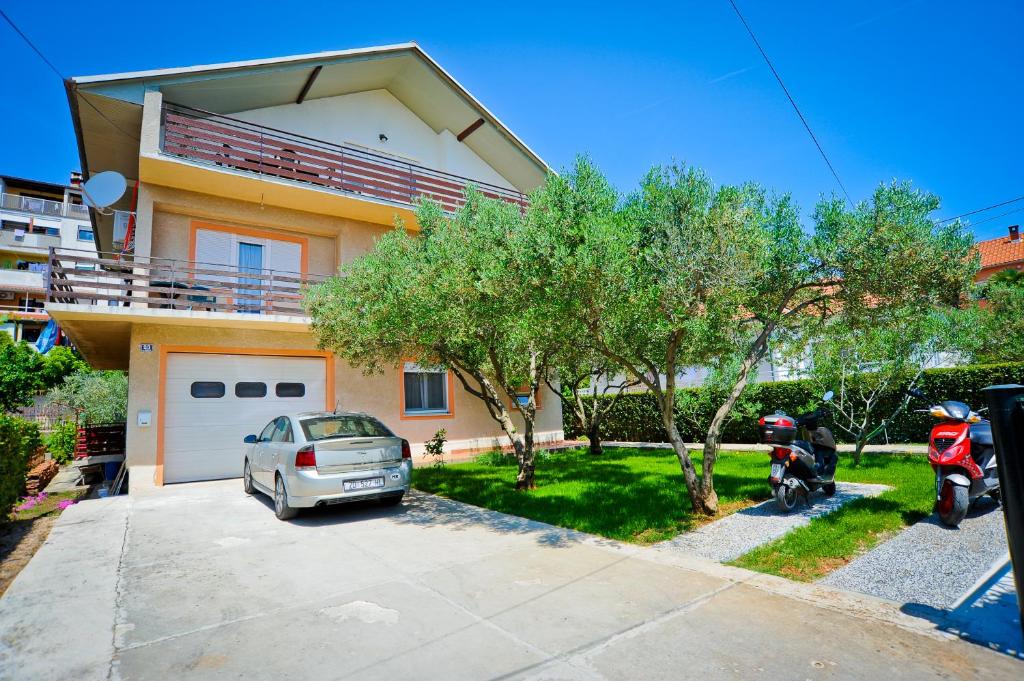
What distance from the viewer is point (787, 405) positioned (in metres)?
16.7

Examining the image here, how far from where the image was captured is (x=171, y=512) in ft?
28.2

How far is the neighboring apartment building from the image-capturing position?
43500 mm

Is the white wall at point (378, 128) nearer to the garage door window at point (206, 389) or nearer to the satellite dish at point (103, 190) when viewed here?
the satellite dish at point (103, 190)

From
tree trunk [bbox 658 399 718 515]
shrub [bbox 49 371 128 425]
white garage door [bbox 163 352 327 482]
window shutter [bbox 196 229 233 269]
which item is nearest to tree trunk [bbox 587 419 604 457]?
white garage door [bbox 163 352 327 482]

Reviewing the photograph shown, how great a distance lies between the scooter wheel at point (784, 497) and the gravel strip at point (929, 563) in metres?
1.26

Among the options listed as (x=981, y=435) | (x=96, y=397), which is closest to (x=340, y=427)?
(x=981, y=435)

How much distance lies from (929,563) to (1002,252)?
42707 mm

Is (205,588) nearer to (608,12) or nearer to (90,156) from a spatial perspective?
(608,12)

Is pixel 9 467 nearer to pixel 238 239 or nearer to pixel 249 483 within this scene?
pixel 249 483

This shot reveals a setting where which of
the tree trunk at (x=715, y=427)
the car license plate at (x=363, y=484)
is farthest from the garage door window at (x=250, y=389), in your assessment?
the tree trunk at (x=715, y=427)

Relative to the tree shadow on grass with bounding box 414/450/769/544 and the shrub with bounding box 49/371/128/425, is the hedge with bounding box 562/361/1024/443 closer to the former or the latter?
the tree shadow on grass with bounding box 414/450/769/544

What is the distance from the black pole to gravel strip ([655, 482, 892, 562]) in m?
2.50

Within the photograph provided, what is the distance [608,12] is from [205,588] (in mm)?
8596

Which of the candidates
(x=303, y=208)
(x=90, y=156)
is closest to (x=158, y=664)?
(x=303, y=208)
